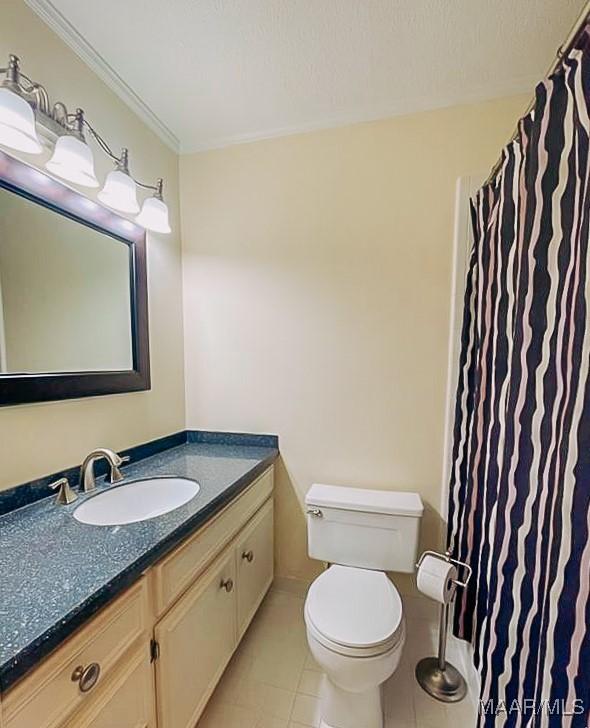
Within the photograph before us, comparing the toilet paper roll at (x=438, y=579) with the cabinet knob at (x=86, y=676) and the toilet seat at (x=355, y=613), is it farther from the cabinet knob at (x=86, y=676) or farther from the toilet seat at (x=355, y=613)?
the cabinet knob at (x=86, y=676)

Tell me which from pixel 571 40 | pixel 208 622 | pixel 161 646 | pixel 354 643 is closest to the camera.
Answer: pixel 571 40

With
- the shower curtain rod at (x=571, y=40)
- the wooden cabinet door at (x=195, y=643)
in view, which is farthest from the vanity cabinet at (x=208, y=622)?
the shower curtain rod at (x=571, y=40)

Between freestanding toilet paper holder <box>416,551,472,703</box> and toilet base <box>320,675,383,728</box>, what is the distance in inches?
11.7

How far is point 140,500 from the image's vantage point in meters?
1.43

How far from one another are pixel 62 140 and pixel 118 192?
25cm

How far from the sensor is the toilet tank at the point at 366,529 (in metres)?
1.55

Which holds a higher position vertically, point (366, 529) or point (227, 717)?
point (366, 529)

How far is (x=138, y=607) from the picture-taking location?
90cm

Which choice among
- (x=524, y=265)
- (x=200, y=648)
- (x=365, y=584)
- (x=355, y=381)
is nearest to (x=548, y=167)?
(x=524, y=265)

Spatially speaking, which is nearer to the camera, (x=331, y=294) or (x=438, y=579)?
(x=438, y=579)

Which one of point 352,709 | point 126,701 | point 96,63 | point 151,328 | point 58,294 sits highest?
point 96,63

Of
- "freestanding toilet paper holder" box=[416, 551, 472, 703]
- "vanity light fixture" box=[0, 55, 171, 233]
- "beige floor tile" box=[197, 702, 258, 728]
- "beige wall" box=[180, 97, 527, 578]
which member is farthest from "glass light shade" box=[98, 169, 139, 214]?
"beige floor tile" box=[197, 702, 258, 728]

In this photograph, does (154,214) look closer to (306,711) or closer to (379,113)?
(379,113)

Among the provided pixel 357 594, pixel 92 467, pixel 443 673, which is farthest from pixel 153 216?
pixel 443 673
